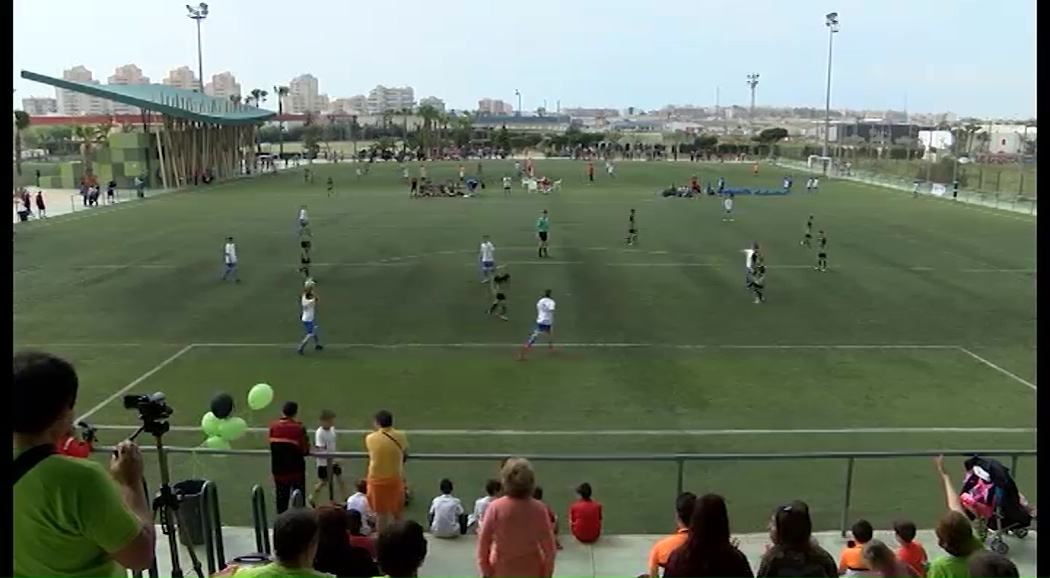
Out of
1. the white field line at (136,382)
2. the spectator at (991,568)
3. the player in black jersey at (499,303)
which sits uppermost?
the spectator at (991,568)

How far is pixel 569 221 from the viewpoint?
42.2 meters

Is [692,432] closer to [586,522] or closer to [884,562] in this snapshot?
[586,522]

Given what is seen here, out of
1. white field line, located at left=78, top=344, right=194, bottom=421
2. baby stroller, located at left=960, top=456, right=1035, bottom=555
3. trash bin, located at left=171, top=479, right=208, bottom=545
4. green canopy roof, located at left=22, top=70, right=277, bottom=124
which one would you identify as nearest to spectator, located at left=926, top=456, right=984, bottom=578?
baby stroller, located at left=960, top=456, right=1035, bottom=555

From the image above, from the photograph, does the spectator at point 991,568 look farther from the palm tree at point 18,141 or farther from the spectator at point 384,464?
the spectator at point 384,464

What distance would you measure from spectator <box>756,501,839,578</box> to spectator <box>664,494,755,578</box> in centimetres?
14

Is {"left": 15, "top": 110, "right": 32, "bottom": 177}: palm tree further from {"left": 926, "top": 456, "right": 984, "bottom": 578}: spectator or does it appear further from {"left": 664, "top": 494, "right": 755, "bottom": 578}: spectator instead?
{"left": 926, "top": 456, "right": 984, "bottom": 578}: spectator

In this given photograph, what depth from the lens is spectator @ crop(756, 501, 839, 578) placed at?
178 inches

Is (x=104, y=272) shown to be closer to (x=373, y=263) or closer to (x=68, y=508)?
(x=373, y=263)

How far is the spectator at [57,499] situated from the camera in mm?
2965

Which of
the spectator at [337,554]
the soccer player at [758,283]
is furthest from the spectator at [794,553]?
the soccer player at [758,283]

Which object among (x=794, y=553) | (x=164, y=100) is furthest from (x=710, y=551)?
(x=164, y=100)

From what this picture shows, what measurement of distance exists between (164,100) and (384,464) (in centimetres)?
6515
